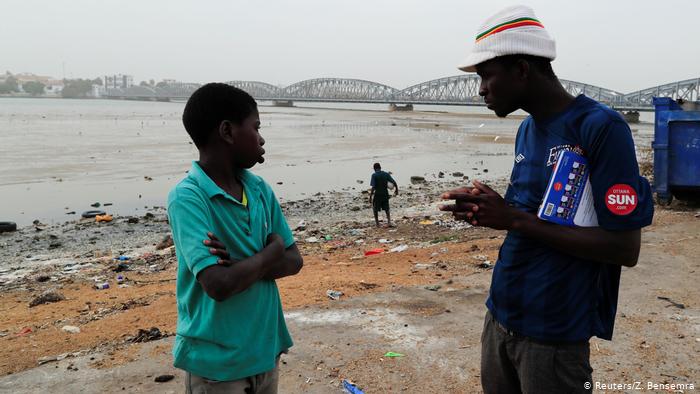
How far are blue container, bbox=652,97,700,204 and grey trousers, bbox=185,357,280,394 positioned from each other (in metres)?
8.61

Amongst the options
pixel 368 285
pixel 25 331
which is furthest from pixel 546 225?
pixel 25 331

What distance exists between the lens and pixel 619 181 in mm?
1511

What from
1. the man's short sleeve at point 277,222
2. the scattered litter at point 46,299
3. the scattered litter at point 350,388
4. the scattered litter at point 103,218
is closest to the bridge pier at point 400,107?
the scattered litter at point 103,218

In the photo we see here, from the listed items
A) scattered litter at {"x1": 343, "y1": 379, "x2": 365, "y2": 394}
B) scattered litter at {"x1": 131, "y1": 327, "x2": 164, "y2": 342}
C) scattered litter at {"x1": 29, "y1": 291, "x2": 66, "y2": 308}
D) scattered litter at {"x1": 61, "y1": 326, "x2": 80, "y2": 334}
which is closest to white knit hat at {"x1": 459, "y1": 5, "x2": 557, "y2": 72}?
scattered litter at {"x1": 343, "y1": 379, "x2": 365, "y2": 394}

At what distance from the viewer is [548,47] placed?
5.41 feet

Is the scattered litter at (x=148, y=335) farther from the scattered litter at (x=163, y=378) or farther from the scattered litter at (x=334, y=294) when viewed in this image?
the scattered litter at (x=334, y=294)

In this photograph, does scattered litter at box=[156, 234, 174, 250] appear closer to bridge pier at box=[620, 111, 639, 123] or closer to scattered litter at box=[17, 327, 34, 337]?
scattered litter at box=[17, 327, 34, 337]

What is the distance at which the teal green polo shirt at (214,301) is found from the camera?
1695 millimetres

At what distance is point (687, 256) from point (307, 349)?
448 centimetres

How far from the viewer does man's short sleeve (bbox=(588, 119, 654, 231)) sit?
1504 mm

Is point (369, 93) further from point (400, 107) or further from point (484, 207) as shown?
point (484, 207)

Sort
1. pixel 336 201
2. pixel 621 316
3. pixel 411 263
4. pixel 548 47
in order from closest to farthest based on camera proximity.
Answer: pixel 548 47 → pixel 621 316 → pixel 411 263 → pixel 336 201

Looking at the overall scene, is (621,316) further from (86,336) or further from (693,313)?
(86,336)

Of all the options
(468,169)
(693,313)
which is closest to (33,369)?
(693,313)
